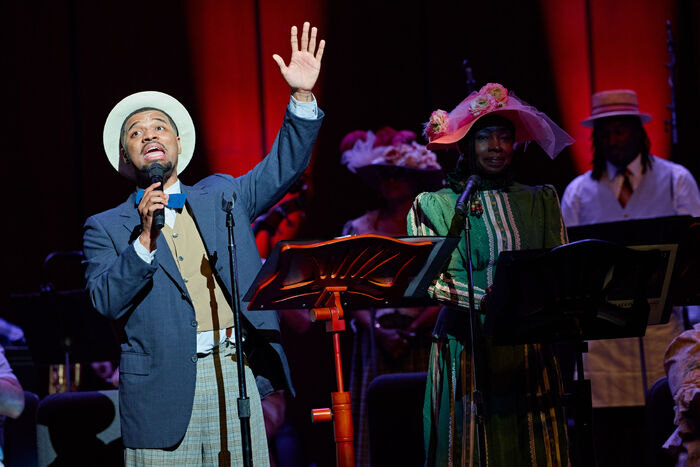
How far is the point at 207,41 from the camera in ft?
21.8

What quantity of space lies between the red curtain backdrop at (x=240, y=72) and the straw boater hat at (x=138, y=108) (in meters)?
3.17

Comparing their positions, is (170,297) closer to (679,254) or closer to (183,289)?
(183,289)

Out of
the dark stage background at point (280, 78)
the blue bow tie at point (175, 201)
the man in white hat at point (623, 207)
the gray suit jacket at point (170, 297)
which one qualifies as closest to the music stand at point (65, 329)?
the dark stage background at point (280, 78)

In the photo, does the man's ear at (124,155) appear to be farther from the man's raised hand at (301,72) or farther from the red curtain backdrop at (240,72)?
the red curtain backdrop at (240,72)

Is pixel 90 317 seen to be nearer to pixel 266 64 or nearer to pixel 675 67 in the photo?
pixel 266 64

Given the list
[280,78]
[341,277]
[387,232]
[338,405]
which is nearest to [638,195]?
[387,232]

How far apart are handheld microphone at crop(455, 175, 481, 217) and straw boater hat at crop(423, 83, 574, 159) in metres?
0.28

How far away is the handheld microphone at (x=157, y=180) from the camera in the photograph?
276 centimetres

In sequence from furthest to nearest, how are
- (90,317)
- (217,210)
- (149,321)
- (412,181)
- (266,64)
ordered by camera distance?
(266,64) → (412,181) → (90,317) → (217,210) → (149,321)

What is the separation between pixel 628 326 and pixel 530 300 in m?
0.43

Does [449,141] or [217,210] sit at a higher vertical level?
[449,141]

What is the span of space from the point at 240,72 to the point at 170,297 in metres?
3.98

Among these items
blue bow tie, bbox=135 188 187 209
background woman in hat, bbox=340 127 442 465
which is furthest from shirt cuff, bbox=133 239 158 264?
background woman in hat, bbox=340 127 442 465

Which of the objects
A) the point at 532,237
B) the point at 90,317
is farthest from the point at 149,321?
the point at 90,317
